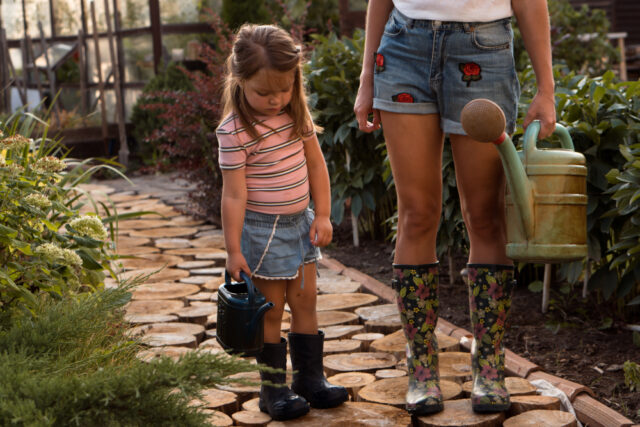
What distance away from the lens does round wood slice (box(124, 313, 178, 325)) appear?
3162mm

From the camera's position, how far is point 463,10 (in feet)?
6.51

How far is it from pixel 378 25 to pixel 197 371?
44.7 inches

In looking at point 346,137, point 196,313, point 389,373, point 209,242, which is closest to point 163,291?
point 196,313

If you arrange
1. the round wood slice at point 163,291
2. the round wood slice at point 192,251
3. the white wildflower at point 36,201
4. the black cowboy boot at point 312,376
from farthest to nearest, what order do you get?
the round wood slice at point 192,251 → the round wood slice at point 163,291 → the white wildflower at point 36,201 → the black cowboy boot at point 312,376

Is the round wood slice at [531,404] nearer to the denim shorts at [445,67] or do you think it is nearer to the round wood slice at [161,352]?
the denim shorts at [445,67]

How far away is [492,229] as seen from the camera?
2.14 m

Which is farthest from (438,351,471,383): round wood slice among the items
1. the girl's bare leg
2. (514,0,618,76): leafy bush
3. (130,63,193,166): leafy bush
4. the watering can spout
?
(130,63,193,166): leafy bush

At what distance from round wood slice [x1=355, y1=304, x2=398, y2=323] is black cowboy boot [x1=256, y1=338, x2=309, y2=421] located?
1.01 meters

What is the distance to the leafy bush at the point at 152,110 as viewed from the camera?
363 inches

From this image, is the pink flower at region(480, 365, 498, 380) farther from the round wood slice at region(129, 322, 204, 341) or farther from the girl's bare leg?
the round wood slice at region(129, 322, 204, 341)

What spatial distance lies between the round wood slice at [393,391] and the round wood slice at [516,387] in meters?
0.03

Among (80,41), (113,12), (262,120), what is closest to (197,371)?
(262,120)

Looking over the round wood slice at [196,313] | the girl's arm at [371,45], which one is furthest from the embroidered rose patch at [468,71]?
the round wood slice at [196,313]

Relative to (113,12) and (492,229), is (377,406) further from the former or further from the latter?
(113,12)
